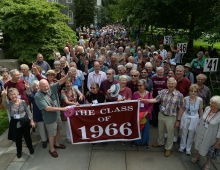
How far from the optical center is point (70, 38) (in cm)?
1341

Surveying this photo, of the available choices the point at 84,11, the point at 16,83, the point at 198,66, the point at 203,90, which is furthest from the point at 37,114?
the point at 84,11

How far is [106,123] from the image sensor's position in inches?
186

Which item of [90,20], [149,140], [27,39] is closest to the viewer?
[149,140]

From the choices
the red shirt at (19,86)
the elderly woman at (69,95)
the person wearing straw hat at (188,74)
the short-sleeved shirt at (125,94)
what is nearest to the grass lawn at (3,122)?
the red shirt at (19,86)

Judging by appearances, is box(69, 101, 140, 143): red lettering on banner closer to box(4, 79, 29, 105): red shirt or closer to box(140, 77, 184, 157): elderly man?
box(140, 77, 184, 157): elderly man

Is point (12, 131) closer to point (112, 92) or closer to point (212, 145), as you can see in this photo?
point (112, 92)

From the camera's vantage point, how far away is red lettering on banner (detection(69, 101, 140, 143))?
4617 millimetres

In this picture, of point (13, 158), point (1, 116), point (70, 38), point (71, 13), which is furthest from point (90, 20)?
point (13, 158)

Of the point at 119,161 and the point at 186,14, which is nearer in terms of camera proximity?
the point at 119,161

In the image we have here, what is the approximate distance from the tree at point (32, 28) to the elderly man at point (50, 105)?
328 inches

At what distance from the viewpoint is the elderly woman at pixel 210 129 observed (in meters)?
3.79

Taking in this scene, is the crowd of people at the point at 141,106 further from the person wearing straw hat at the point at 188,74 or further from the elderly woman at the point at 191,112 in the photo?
the person wearing straw hat at the point at 188,74

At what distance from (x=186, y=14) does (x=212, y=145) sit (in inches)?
446

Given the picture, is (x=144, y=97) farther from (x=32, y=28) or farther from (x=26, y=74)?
(x=32, y=28)
